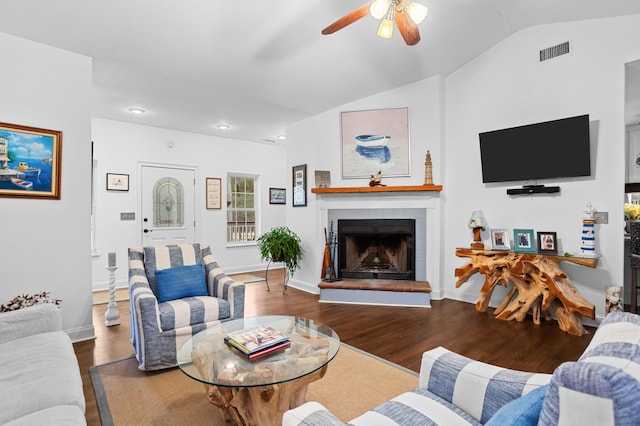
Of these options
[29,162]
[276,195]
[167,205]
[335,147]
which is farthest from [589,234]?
[167,205]

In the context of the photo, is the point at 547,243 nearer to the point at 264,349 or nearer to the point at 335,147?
the point at 335,147

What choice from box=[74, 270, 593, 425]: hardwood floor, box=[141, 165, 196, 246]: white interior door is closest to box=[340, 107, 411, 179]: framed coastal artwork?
box=[74, 270, 593, 425]: hardwood floor

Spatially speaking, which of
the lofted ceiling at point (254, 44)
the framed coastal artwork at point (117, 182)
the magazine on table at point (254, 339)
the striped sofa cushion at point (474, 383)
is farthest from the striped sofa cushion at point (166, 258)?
the framed coastal artwork at point (117, 182)

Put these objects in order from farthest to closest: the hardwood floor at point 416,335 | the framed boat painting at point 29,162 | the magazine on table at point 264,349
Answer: the framed boat painting at point 29,162, the hardwood floor at point 416,335, the magazine on table at point 264,349

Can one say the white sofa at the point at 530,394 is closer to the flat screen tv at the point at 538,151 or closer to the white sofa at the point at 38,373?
the white sofa at the point at 38,373

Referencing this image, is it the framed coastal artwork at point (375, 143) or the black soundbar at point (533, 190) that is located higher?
the framed coastal artwork at point (375, 143)

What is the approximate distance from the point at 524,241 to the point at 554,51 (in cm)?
201

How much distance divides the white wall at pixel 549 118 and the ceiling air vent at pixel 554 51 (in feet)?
0.15

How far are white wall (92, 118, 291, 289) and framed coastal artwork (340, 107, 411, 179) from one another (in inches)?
50.9

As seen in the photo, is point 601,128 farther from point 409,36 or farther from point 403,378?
point 403,378

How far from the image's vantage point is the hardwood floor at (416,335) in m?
2.56

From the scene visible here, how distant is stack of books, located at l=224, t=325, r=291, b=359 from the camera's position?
170cm

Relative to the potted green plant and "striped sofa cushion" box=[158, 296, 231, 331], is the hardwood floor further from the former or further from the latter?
the potted green plant

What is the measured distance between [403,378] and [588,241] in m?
2.35
